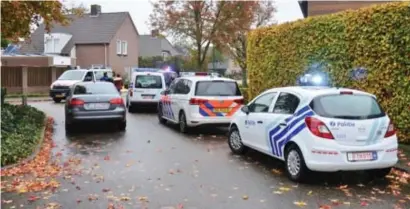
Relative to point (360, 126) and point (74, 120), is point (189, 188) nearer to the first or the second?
point (360, 126)

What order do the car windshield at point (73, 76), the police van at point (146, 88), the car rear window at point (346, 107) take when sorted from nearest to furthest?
the car rear window at point (346, 107)
the police van at point (146, 88)
the car windshield at point (73, 76)

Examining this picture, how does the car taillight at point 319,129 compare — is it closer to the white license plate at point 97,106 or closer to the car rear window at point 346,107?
the car rear window at point 346,107

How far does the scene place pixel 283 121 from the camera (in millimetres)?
7801

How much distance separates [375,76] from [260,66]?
19.0ft

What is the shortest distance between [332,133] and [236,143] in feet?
10.1

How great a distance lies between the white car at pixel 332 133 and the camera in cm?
700

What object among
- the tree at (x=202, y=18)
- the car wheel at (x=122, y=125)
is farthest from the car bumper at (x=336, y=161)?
the tree at (x=202, y=18)

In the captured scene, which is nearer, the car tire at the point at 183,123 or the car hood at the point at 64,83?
the car tire at the point at 183,123

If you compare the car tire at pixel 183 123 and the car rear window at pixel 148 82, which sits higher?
the car rear window at pixel 148 82

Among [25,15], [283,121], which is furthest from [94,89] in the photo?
[283,121]

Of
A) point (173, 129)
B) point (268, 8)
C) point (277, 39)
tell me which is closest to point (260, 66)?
point (277, 39)

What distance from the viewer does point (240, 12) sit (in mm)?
34562

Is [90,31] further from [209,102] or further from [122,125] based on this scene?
[209,102]

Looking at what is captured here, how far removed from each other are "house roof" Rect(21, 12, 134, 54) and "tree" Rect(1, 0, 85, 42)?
1322 inches
